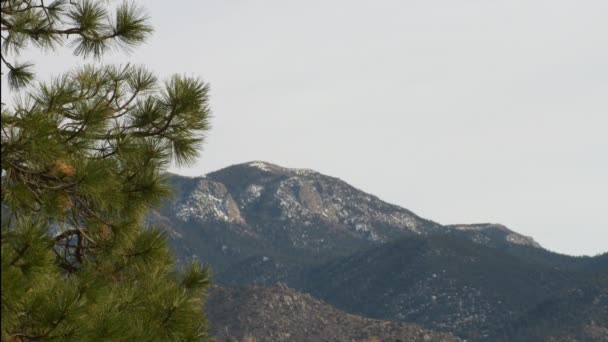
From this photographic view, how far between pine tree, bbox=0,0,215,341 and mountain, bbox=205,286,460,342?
104276 mm

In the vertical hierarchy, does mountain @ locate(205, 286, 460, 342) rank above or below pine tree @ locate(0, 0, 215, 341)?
above

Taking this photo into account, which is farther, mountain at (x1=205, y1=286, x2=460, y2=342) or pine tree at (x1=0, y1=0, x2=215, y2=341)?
mountain at (x1=205, y1=286, x2=460, y2=342)

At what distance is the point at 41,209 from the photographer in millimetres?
11203

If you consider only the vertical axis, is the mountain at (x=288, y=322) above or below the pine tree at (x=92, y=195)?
above

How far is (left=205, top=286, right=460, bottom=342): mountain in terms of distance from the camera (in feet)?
394

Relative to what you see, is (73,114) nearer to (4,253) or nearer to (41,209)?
(41,209)

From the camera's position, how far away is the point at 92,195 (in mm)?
10617

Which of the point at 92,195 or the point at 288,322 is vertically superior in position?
the point at 288,322

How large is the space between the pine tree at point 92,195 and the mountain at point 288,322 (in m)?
104

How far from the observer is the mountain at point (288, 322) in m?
120

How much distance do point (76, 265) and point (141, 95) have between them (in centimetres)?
250

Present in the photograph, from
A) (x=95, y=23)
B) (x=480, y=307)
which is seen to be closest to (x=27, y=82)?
(x=95, y=23)

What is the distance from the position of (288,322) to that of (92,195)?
119 metres

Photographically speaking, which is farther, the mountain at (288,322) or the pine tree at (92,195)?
the mountain at (288,322)
